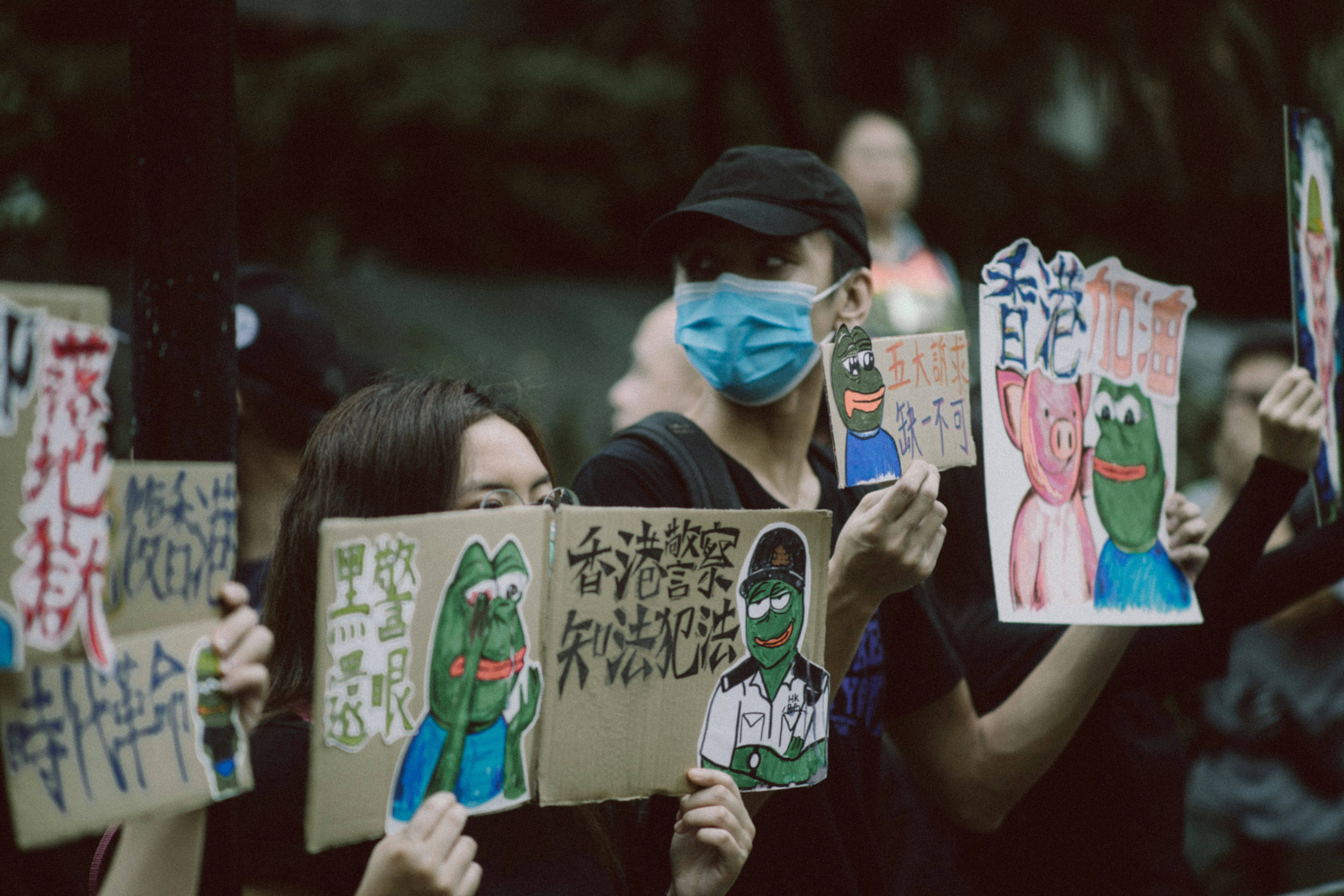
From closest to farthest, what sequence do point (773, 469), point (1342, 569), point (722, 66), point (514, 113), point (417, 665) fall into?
point (417, 665), point (773, 469), point (1342, 569), point (722, 66), point (514, 113)

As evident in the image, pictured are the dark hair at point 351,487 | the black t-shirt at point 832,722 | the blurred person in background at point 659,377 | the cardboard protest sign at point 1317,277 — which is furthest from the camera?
the blurred person in background at point 659,377

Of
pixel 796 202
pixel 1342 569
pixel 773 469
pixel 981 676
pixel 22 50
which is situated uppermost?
pixel 22 50

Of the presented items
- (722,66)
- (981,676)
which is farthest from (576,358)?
(981,676)

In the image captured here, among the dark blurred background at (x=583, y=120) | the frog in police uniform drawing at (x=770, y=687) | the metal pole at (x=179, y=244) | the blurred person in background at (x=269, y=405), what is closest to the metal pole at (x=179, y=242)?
the metal pole at (x=179, y=244)

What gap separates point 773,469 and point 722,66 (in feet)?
12.9

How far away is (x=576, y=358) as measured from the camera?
21.3 feet

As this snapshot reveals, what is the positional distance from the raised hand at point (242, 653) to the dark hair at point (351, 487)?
0.86ft

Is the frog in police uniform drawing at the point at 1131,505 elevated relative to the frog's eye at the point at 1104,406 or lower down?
lower down

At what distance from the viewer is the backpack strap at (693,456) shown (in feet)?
6.24

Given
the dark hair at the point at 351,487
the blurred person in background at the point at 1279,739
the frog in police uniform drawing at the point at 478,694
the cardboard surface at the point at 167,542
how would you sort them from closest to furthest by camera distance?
the cardboard surface at the point at 167,542
the frog in police uniform drawing at the point at 478,694
the dark hair at the point at 351,487
the blurred person in background at the point at 1279,739

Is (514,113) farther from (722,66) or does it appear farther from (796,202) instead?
(796,202)

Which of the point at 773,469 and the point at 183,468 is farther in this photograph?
the point at 773,469

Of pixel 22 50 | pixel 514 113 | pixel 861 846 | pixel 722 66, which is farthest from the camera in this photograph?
pixel 514 113

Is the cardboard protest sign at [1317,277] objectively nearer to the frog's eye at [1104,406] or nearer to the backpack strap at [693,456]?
the frog's eye at [1104,406]
